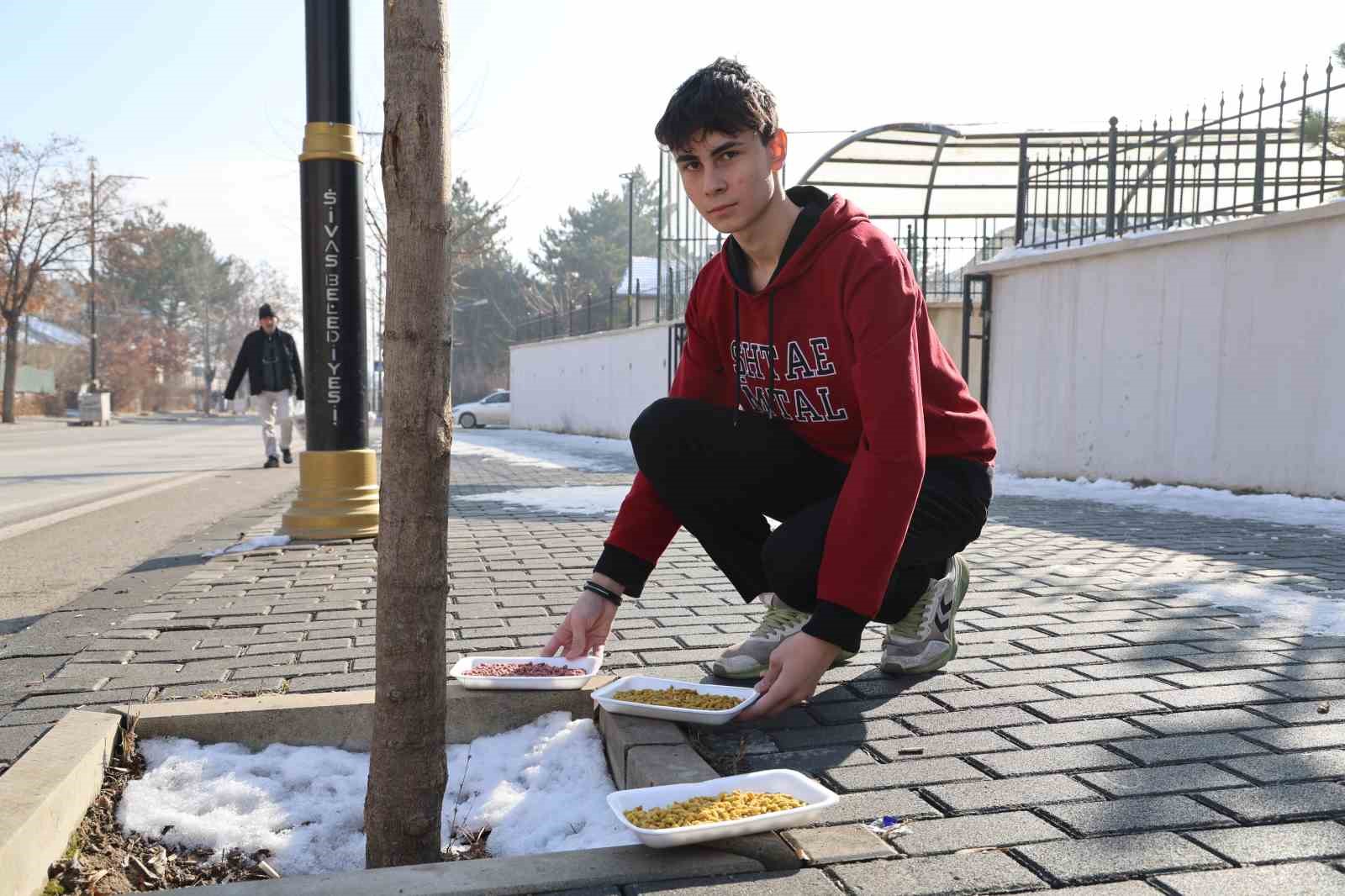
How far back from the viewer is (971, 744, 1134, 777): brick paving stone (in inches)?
87.4

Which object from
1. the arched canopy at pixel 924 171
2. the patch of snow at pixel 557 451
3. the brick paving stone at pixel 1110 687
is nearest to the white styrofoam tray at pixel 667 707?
the brick paving stone at pixel 1110 687

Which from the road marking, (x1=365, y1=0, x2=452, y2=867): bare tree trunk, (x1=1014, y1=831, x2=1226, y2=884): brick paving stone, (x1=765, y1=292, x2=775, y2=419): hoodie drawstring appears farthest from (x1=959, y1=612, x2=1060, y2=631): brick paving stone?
the road marking

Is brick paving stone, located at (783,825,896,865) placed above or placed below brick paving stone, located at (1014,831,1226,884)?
below

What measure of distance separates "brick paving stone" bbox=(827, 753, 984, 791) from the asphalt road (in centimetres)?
344

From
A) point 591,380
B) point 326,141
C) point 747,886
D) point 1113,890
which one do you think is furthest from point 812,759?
point 591,380

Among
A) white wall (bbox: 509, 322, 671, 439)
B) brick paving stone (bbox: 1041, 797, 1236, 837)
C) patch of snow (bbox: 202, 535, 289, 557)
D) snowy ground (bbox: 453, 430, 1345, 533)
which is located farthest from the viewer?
white wall (bbox: 509, 322, 671, 439)

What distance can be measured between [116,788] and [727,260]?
2.04 m

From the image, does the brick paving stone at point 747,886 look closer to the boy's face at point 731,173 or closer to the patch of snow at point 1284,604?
the boy's face at point 731,173

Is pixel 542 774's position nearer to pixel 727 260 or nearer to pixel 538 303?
pixel 727 260

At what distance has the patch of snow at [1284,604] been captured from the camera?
11.7 feet

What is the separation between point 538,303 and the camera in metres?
A: 60.9

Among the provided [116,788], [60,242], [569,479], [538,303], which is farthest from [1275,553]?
[538,303]

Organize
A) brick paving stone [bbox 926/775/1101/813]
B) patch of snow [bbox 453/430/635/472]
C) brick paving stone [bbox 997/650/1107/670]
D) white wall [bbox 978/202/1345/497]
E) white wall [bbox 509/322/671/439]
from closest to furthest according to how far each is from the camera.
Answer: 1. brick paving stone [bbox 926/775/1101/813]
2. brick paving stone [bbox 997/650/1107/670]
3. white wall [bbox 978/202/1345/497]
4. patch of snow [bbox 453/430/635/472]
5. white wall [bbox 509/322/671/439]

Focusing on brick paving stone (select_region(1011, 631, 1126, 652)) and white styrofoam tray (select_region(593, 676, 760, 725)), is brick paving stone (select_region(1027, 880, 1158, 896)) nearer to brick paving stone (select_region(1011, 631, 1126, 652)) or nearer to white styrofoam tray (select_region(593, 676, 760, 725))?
white styrofoam tray (select_region(593, 676, 760, 725))
